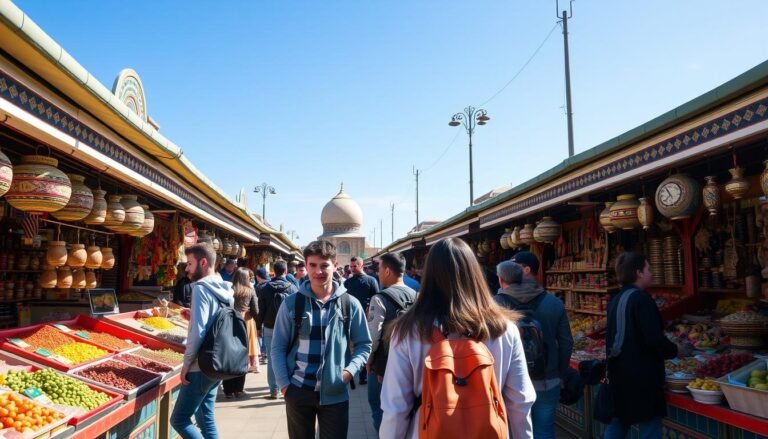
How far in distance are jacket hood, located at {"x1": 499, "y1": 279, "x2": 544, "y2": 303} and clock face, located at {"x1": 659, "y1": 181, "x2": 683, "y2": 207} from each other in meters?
1.82

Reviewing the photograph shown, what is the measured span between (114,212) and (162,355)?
147cm

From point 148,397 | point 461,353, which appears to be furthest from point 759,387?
point 148,397

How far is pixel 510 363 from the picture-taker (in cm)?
202

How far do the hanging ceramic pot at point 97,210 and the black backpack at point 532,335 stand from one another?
3.34m

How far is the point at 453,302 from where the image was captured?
1.96 metres

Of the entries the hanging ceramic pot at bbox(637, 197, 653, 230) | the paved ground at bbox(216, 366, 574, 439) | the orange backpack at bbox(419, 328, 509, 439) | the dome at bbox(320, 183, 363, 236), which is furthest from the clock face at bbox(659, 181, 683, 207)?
the dome at bbox(320, 183, 363, 236)

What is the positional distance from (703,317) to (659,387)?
2642 mm

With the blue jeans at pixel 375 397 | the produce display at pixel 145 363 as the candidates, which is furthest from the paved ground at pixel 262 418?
the produce display at pixel 145 363

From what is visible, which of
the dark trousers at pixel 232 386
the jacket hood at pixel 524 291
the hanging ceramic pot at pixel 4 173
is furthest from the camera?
the dark trousers at pixel 232 386

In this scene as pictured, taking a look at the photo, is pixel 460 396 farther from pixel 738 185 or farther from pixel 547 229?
pixel 547 229

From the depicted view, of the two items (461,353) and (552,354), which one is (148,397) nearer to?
(552,354)

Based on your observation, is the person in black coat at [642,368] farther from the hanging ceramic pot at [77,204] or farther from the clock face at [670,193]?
the hanging ceramic pot at [77,204]

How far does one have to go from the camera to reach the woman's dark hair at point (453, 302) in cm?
192

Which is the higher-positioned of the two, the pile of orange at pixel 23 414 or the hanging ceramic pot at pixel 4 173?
the hanging ceramic pot at pixel 4 173
